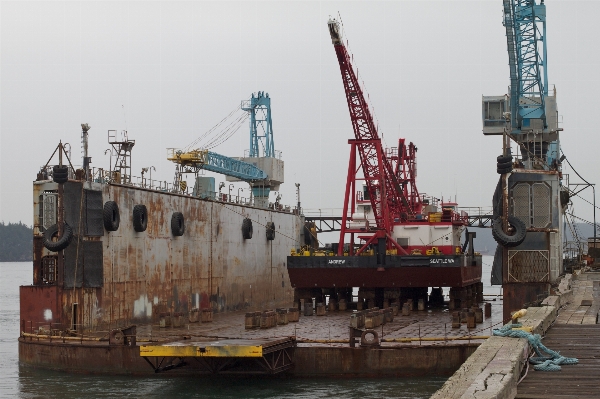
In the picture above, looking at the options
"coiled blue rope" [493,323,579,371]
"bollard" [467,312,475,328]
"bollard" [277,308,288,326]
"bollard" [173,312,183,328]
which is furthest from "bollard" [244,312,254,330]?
"coiled blue rope" [493,323,579,371]

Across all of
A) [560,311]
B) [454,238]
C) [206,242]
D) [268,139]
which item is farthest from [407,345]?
[268,139]

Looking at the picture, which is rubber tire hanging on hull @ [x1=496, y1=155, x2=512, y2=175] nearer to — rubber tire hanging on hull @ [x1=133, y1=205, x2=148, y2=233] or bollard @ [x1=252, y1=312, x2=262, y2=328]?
bollard @ [x1=252, y1=312, x2=262, y2=328]

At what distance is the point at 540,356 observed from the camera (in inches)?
516

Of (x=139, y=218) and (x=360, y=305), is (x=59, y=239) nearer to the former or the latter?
(x=139, y=218)

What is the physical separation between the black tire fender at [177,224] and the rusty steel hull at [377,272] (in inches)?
277

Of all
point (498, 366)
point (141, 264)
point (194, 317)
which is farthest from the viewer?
point (194, 317)

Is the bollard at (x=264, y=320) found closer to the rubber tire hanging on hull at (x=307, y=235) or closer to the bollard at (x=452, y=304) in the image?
the bollard at (x=452, y=304)

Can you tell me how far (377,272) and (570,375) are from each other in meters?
30.9

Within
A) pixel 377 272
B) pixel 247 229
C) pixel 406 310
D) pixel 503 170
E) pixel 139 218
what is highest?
pixel 503 170

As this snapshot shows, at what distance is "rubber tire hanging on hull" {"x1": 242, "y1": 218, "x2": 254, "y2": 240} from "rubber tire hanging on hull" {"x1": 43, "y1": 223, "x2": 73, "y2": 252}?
60.3 feet

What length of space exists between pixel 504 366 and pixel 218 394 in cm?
1395

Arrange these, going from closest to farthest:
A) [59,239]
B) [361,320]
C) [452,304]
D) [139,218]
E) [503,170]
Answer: [59,239] → [503,170] → [361,320] → [139,218] → [452,304]

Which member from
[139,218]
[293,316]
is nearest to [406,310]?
[293,316]

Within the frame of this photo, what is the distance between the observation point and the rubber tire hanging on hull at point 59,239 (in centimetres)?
2964
